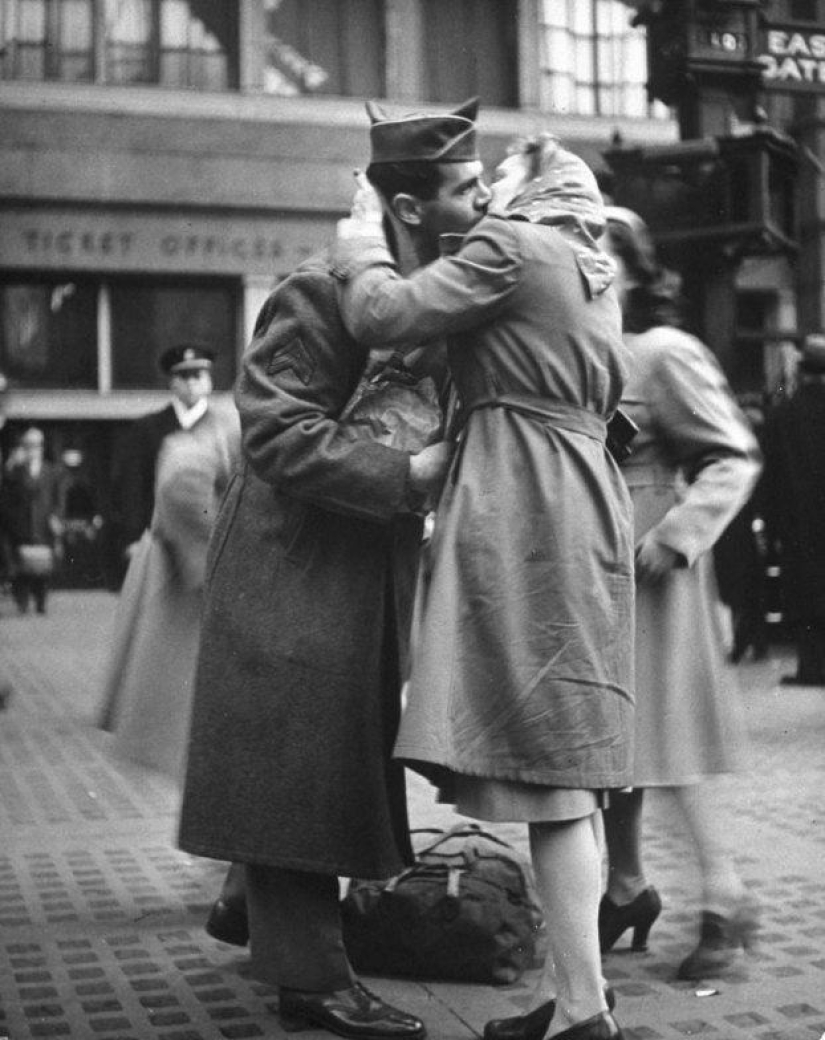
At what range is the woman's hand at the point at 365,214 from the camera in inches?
130

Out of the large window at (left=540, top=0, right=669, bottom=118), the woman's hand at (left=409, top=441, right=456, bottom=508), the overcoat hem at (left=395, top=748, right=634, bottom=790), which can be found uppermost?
the large window at (left=540, top=0, right=669, bottom=118)

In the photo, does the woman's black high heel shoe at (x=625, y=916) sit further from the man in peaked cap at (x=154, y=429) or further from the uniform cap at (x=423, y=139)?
the man in peaked cap at (x=154, y=429)

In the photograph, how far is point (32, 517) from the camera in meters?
17.5

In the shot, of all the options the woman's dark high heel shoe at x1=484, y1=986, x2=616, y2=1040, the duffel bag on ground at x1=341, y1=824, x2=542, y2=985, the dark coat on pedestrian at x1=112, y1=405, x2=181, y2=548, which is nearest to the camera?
the woman's dark high heel shoe at x1=484, y1=986, x2=616, y2=1040

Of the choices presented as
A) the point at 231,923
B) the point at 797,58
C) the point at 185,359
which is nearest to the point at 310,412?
the point at 231,923

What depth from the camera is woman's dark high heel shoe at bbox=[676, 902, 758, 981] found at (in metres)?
3.96

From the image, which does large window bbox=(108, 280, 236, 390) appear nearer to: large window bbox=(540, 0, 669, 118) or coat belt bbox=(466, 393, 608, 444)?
large window bbox=(540, 0, 669, 118)

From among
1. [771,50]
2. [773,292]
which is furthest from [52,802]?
[773,292]

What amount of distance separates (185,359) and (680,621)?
14.4ft

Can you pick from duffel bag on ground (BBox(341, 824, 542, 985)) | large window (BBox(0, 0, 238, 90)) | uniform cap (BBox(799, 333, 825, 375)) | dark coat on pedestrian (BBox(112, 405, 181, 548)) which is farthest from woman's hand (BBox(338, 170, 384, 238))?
large window (BBox(0, 0, 238, 90))

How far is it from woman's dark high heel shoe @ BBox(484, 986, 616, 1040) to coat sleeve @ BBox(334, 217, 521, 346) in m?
1.45

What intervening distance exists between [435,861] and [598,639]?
1.14 m

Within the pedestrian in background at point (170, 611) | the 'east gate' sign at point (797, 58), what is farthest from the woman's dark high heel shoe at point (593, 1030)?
the 'east gate' sign at point (797, 58)

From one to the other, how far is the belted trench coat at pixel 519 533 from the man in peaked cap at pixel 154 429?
460cm
